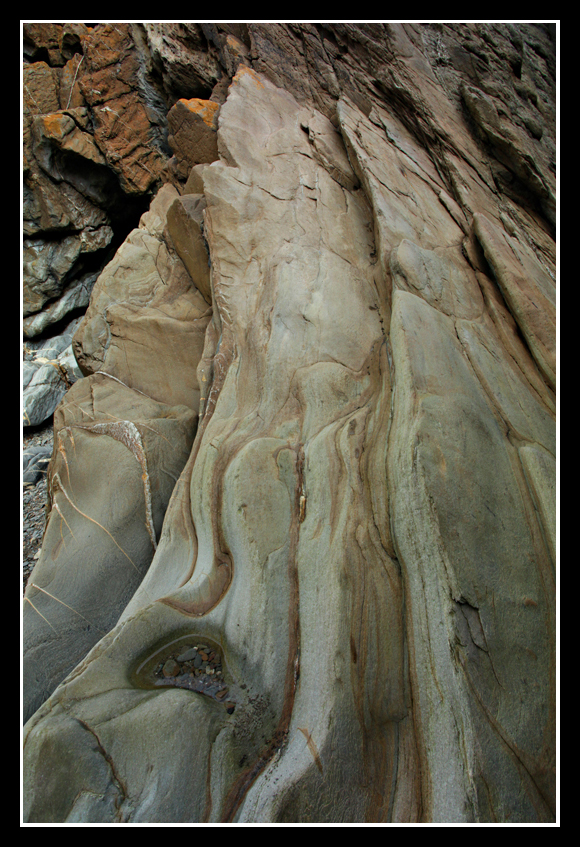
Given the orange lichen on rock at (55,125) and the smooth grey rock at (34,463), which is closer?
the smooth grey rock at (34,463)

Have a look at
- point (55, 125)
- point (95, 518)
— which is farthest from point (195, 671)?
point (55, 125)

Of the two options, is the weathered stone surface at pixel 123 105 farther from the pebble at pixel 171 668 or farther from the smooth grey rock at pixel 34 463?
the pebble at pixel 171 668

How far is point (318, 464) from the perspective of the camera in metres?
4.53

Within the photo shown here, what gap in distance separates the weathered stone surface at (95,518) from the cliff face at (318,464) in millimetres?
32

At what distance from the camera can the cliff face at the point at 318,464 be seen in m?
3.05

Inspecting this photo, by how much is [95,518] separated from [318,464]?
323cm

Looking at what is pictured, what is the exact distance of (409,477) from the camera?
378 cm

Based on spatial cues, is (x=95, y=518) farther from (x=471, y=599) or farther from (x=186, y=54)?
(x=186, y=54)

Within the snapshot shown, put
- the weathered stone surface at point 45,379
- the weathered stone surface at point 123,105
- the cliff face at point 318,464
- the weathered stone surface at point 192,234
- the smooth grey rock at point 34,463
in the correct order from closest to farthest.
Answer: the cliff face at point 318,464 → the weathered stone surface at point 192,234 → the smooth grey rock at point 34,463 → the weathered stone surface at point 45,379 → the weathered stone surface at point 123,105

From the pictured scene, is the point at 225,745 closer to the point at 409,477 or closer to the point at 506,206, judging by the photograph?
the point at 409,477

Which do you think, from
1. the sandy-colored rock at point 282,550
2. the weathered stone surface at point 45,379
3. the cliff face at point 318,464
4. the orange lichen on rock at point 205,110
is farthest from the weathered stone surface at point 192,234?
the weathered stone surface at point 45,379

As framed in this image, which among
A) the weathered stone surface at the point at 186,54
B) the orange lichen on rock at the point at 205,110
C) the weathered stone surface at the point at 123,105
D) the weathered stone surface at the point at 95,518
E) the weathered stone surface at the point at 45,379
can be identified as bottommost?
the weathered stone surface at the point at 45,379

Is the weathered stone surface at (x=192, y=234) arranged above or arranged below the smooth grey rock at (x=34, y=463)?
above

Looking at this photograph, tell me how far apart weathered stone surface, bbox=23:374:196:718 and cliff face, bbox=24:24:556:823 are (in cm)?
3
